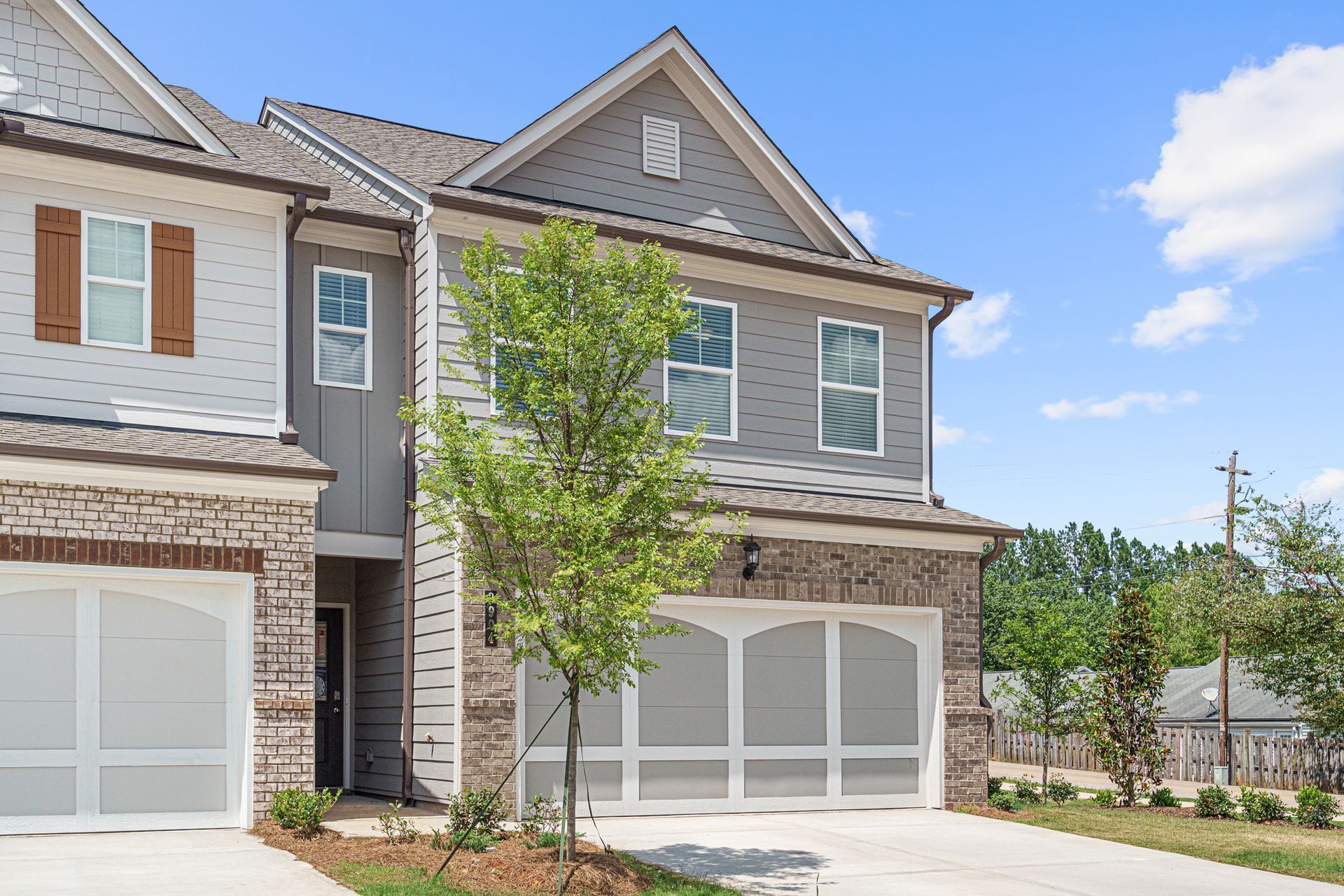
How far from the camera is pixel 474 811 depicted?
459 inches

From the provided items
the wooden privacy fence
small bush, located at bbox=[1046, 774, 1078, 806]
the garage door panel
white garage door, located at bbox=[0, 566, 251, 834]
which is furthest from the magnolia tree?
the wooden privacy fence

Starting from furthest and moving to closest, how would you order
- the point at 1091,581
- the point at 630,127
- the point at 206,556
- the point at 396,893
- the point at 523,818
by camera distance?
the point at 1091,581 < the point at 630,127 < the point at 523,818 < the point at 206,556 < the point at 396,893

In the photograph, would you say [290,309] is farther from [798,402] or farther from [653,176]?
[798,402]

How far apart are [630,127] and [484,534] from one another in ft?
25.0

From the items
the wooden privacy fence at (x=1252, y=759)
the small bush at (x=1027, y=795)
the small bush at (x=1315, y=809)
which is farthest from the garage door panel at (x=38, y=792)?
the small bush at (x=1315, y=809)

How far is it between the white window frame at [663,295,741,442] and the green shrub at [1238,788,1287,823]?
797 cm

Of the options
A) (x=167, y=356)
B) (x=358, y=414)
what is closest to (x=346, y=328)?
(x=358, y=414)

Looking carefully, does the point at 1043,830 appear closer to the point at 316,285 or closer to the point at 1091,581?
the point at 316,285

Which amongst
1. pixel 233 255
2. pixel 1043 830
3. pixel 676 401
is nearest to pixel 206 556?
pixel 233 255

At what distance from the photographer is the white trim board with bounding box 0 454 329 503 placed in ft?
37.4

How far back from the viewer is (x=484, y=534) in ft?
34.0

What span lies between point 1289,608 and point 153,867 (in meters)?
13.6

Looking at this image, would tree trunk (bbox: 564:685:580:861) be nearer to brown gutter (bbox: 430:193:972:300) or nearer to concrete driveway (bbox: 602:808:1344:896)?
concrete driveway (bbox: 602:808:1344:896)

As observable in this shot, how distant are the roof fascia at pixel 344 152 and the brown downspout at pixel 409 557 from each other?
0.46m
